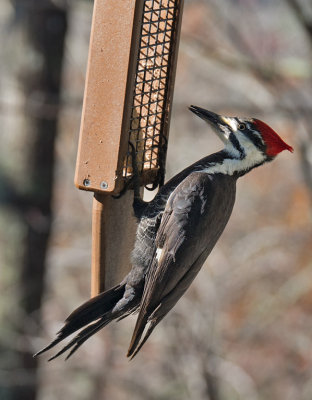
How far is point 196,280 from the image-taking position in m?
6.04

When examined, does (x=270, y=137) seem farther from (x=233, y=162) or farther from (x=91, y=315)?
(x=91, y=315)

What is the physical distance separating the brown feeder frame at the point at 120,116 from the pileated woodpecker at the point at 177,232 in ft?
0.32

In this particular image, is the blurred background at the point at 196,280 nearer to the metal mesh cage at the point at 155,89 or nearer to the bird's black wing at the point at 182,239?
the metal mesh cage at the point at 155,89

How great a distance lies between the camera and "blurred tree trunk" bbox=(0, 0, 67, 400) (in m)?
5.53

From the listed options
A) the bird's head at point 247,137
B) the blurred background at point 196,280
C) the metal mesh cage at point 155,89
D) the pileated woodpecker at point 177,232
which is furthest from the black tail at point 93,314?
the blurred background at point 196,280

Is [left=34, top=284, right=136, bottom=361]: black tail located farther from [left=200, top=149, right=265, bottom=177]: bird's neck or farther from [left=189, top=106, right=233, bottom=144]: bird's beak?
[left=189, top=106, right=233, bottom=144]: bird's beak

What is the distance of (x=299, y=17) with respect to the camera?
4.34 metres

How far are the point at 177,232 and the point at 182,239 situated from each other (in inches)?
1.4

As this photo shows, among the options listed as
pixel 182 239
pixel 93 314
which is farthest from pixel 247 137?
pixel 93 314

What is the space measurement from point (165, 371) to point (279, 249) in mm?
2050

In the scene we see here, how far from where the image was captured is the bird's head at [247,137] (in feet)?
9.95

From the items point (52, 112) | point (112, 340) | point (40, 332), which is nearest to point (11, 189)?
point (52, 112)

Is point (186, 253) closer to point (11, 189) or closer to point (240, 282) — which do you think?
point (11, 189)

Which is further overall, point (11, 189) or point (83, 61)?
point (83, 61)
